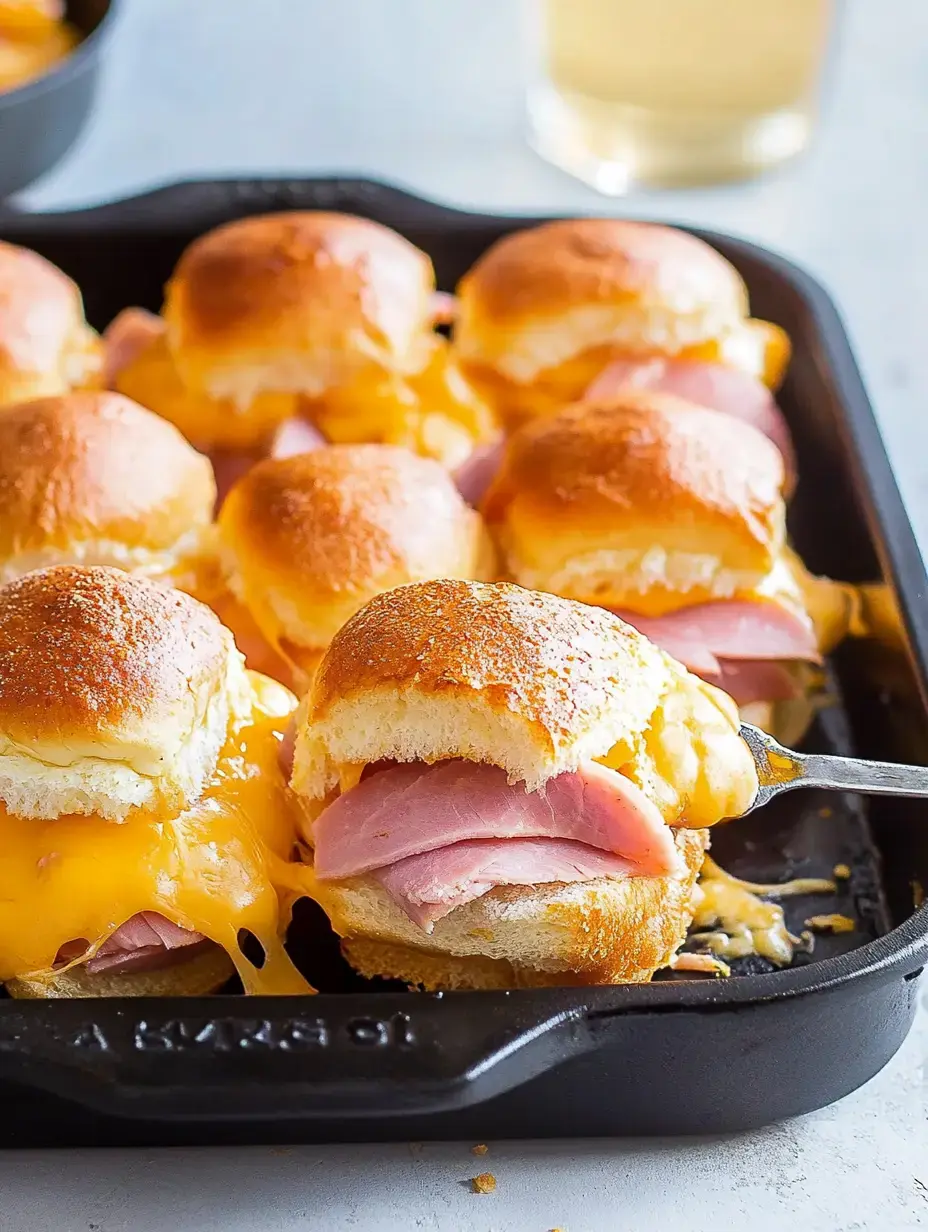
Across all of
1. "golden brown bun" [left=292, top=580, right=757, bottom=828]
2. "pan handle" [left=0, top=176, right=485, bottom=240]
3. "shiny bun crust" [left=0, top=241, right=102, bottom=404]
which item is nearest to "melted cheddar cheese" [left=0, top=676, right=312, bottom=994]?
"golden brown bun" [left=292, top=580, right=757, bottom=828]

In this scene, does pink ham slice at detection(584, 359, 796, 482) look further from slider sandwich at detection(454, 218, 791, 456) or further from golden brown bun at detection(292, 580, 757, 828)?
golden brown bun at detection(292, 580, 757, 828)

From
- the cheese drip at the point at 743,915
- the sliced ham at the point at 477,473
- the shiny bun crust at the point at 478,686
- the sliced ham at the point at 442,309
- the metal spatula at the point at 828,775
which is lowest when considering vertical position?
the cheese drip at the point at 743,915

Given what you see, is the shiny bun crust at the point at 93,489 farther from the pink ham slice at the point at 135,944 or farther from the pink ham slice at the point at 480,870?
the pink ham slice at the point at 480,870

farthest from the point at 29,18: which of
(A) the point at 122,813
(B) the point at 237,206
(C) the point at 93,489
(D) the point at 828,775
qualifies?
(D) the point at 828,775

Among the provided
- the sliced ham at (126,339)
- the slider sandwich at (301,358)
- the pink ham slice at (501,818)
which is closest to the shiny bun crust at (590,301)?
the slider sandwich at (301,358)

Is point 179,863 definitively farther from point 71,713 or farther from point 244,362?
point 244,362

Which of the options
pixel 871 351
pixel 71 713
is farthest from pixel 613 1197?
pixel 871 351

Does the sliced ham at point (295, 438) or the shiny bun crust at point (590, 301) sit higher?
the shiny bun crust at point (590, 301)
